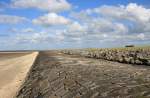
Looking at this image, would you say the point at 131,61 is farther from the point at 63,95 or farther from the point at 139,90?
the point at 139,90

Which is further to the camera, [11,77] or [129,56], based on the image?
[129,56]

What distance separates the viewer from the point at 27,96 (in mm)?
13461

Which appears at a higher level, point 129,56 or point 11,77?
point 129,56

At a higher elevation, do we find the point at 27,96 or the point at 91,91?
the point at 91,91

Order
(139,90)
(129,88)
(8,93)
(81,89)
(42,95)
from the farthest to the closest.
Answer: (8,93), (42,95), (81,89), (129,88), (139,90)

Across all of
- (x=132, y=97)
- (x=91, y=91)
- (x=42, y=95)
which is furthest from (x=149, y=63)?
(x=132, y=97)

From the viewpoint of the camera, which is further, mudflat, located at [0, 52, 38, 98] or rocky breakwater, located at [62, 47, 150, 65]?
rocky breakwater, located at [62, 47, 150, 65]

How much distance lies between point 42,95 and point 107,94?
169 inches

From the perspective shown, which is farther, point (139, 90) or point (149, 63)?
point (149, 63)

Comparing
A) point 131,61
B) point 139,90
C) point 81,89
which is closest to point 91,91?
point 81,89

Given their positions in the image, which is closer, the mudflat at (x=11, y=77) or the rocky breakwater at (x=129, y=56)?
the mudflat at (x=11, y=77)

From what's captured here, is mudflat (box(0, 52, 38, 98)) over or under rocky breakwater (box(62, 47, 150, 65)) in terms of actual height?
under

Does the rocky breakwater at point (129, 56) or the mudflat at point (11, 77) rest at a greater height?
the rocky breakwater at point (129, 56)

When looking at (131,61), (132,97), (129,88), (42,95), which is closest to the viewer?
(132,97)
